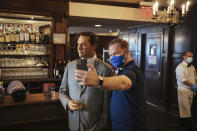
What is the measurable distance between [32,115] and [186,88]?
10.4ft

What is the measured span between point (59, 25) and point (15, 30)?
103 centimetres

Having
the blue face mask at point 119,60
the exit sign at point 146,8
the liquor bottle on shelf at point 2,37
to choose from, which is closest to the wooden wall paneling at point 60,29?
the liquor bottle on shelf at point 2,37

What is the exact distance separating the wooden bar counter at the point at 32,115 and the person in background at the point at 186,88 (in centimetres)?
267

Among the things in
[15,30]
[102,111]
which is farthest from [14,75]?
[102,111]

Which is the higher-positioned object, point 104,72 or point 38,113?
point 104,72

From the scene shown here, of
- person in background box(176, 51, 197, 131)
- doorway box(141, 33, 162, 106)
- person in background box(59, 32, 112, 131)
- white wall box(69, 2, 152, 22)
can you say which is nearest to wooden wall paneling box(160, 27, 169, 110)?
doorway box(141, 33, 162, 106)

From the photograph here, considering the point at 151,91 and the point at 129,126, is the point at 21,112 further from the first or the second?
the point at 151,91

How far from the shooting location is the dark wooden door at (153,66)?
5413mm

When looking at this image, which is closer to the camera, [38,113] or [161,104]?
[38,113]

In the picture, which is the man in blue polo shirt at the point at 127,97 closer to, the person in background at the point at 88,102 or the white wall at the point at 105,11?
the person in background at the point at 88,102

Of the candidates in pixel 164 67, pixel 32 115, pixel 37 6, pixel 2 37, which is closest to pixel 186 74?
pixel 164 67

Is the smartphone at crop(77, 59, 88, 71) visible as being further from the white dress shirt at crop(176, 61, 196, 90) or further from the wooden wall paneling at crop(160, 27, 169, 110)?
the wooden wall paneling at crop(160, 27, 169, 110)

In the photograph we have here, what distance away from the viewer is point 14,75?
166 inches

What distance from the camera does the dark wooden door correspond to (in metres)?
5.41
